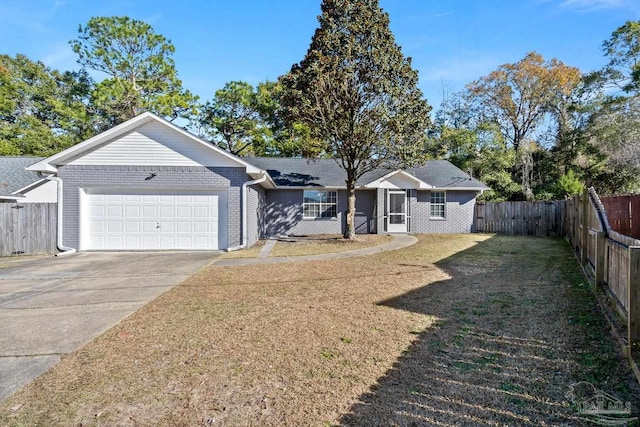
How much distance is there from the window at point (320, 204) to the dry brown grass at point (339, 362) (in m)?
11.1

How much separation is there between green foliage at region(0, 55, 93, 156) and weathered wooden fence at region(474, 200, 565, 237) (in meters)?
29.7

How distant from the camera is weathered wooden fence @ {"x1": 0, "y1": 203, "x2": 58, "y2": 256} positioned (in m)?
11.7

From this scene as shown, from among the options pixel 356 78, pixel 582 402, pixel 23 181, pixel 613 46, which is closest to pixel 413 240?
pixel 356 78

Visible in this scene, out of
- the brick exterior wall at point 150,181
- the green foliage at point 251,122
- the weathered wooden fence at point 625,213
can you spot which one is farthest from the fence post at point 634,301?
the green foliage at point 251,122

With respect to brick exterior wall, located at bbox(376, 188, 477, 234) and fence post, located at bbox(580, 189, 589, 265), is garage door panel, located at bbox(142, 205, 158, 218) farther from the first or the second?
fence post, located at bbox(580, 189, 589, 265)

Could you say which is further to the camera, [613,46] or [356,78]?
[613,46]

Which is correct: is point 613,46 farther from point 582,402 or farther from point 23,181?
point 23,181

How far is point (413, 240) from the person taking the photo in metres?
15.1

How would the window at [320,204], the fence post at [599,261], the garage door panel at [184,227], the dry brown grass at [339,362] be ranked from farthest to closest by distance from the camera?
the window at [320,204] < the garage door panel at [184,227] < the fence post at [599,261] < the dry brown grass at [339,362]

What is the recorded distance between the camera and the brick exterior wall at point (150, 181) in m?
12.3

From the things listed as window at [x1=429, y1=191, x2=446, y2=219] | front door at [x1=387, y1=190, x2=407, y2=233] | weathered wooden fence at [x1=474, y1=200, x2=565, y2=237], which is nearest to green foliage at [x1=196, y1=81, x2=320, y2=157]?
front door at [x1=387, y1=190, x2=407, y2=233]

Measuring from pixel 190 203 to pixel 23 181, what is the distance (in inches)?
414

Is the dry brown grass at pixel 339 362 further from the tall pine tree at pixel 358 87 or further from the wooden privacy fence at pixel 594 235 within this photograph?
the tall pine tree at pixel 358 87

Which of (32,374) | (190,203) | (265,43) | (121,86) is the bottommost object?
(32,374)
